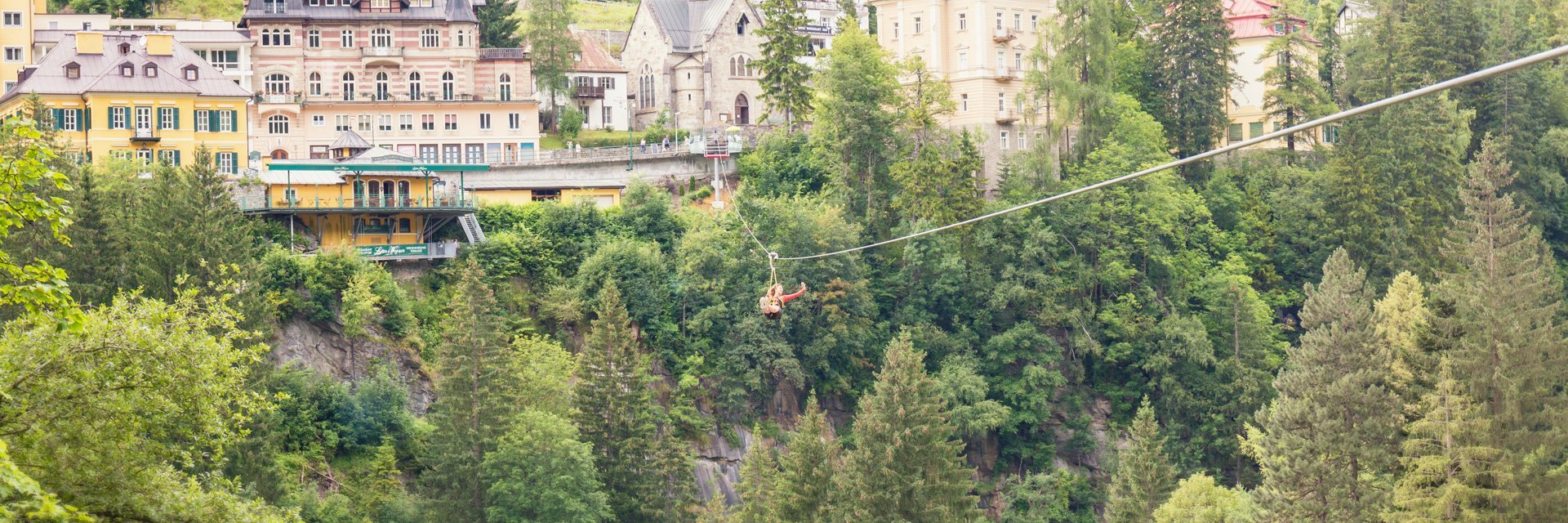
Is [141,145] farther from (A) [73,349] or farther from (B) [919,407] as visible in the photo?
(A) [73,349]

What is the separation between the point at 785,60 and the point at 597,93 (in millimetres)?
12125

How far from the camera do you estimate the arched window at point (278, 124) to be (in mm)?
73750

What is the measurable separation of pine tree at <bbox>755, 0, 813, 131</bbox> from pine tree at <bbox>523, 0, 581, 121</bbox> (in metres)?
10.2

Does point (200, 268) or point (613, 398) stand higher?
point (200, 268)

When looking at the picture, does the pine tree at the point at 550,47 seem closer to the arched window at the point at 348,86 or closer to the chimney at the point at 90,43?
the arched window at the point at 348,86

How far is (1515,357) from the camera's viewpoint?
53.4m

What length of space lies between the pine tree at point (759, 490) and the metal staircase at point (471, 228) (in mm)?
13548

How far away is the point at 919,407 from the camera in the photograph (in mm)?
56938

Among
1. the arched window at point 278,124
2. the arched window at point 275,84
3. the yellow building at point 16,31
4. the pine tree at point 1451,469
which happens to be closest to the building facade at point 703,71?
the arched window at point 275,84

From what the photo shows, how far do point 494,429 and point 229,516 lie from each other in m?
28.8

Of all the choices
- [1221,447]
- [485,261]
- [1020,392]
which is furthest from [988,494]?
[485,261]

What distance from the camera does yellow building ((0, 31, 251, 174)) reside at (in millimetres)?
67125

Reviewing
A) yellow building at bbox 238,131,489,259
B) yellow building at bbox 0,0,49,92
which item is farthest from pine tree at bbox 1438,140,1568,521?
yellow building at bbox 0,0,49,92

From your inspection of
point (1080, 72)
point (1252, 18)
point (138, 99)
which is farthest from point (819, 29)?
point (138, 99)
